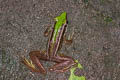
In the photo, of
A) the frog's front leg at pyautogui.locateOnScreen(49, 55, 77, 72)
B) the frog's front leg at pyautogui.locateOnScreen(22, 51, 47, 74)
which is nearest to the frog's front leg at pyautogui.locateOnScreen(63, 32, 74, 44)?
the frog's front leg at pyautogui.locateOnScreen(49, 55, 77, 72)

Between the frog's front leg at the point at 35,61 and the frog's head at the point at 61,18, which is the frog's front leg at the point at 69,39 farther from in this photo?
the frog's front leg at the point at 35,61

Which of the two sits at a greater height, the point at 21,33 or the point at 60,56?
the point at 21,33

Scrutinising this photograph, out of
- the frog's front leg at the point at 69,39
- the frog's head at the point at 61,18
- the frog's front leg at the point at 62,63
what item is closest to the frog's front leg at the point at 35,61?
the frog's front leg at the point at 62,63

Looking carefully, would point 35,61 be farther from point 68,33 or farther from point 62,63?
point 68,33

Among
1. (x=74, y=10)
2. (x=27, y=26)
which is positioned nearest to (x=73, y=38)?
(x=74, y=10)

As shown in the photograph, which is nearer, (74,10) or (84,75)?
(84,75)

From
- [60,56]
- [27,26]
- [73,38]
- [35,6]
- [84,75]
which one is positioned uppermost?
[35,6]

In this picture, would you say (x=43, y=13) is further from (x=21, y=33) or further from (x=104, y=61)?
(x=104, y=61)
